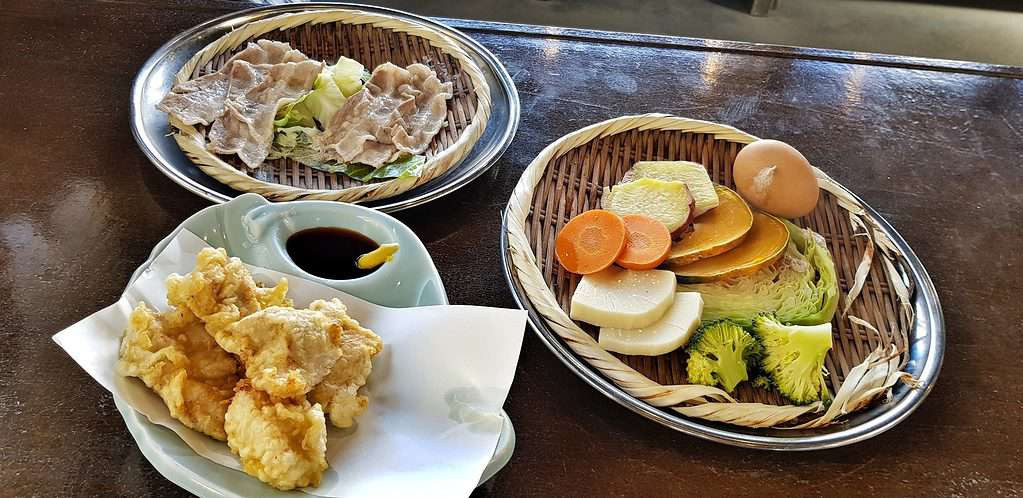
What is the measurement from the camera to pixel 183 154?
171 cm

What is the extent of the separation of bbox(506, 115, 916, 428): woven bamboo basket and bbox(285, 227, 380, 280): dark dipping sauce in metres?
0.32

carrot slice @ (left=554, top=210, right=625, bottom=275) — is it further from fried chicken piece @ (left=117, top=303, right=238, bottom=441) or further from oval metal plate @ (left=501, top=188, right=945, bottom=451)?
fried chicken piece @ (left=117, top=303, right=238, bottom=441)

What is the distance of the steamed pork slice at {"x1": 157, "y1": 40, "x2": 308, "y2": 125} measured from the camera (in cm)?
179

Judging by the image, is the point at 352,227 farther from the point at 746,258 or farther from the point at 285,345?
the point at 746,258

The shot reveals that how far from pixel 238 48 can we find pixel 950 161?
6.89ft

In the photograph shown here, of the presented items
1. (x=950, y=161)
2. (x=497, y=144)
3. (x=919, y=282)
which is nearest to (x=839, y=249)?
(x=919, y=282)

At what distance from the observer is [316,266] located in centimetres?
135

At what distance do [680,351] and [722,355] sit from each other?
0.33 ft

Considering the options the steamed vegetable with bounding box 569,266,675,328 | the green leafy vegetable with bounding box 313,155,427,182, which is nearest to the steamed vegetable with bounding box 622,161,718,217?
the steamed vegetable with bounding box 569,266,675,328

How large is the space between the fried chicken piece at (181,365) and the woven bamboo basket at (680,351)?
1.93 ft

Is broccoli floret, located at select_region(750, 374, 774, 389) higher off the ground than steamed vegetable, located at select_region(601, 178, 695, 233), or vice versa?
steamed vegetable, located at select_region(601, 178, 695, 233)

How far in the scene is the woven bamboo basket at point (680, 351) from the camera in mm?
1321

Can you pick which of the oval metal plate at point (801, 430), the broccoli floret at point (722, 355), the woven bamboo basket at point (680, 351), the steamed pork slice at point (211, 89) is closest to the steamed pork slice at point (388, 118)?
the steamed pork slice at point (211, 89)

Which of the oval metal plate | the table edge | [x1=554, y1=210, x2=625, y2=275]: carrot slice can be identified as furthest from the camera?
the table edge
